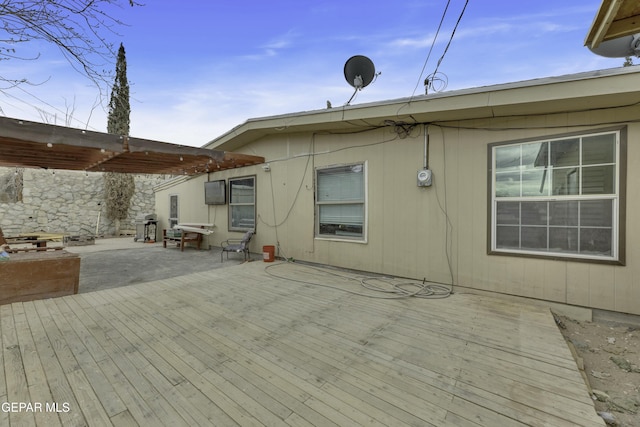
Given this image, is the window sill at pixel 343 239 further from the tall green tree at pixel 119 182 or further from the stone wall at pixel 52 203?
the stone wall at pixel 52 203

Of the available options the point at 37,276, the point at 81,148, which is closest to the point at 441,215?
the point at 37,276

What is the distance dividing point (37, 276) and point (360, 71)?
18.7ft

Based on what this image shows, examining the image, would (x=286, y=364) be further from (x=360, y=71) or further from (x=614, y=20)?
(x=360, y=71)

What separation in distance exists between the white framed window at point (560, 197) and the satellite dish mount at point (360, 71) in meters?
2.46

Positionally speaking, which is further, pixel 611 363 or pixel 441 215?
pixel 441 215

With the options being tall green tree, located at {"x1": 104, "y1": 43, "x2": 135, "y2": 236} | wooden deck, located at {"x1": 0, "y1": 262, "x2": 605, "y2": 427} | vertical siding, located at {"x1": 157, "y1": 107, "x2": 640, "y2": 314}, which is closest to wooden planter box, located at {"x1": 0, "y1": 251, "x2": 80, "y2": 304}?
wooden deck, located at {"x1": 0, "y1": 262, "x2": 605, "y2": 427}

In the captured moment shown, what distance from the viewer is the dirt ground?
1.75 meters

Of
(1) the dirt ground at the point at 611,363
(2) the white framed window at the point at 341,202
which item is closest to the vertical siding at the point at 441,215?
(2) the white framed window at the point at 341,202

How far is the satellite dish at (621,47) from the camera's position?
2.90 metres

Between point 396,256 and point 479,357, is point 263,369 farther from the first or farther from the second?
point 396,256

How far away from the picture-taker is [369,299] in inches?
143

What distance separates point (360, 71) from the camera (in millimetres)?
4922

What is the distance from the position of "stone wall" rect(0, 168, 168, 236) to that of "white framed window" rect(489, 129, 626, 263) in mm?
14156

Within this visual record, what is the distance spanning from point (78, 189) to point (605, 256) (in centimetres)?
1548
